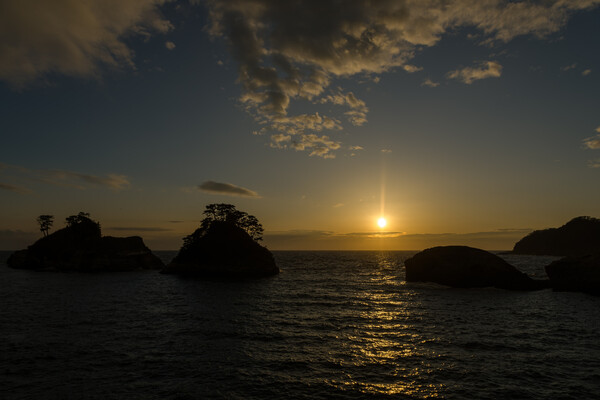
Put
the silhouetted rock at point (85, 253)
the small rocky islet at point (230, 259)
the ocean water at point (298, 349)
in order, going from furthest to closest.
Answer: the silhouetted rock at point (85, 253) → the small rocky islet at point (230, 259) → the ocean water at point (298, 349)

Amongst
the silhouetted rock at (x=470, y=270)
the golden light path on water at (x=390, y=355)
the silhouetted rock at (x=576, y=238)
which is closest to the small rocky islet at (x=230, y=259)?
the silhouetted rock at (x=470, y=270)

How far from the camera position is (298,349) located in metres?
21.8

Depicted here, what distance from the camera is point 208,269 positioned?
244ft

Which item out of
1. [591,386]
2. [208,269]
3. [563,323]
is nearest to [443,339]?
[591,386]

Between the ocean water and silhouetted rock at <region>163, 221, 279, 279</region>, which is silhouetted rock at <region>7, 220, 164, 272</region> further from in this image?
the ocean water

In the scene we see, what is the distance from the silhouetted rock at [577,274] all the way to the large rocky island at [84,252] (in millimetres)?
98588

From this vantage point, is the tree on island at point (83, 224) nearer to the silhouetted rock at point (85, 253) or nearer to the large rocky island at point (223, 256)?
the silhouetted rock at point (85, 253)

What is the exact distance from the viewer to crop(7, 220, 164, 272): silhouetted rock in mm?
89938

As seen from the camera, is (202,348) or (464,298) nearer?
(202,348)

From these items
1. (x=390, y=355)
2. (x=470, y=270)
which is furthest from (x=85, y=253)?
(x=470, y=270)

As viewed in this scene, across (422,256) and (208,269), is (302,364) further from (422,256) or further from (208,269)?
(208,269)

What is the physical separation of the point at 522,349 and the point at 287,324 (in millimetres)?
18231

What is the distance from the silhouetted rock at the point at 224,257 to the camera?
243ft

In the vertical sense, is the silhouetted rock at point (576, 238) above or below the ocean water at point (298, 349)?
above
